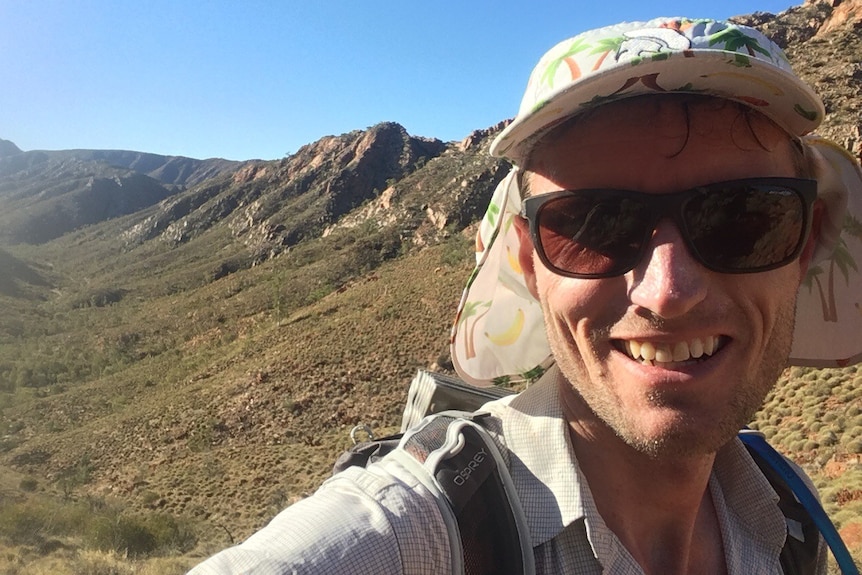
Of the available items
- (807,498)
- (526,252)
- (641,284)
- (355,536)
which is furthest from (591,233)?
(807,498)

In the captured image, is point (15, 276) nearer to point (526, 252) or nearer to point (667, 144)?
point (526, 252)

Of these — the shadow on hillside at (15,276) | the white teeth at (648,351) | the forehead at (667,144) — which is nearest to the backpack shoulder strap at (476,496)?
the white teeth at (648,351)

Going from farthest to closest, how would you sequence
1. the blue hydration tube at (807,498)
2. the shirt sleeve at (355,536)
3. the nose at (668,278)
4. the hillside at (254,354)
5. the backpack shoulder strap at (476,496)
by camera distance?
the hillside at (254,354)
the blue hydration tube at (807,498)
the nose at (668,278)
the backpack shoulder strap at (476,496)
the shirt sleeve at (355,536)

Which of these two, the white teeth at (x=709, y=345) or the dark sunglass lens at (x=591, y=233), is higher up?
the dark sunglass lens at (x=591, y=233)

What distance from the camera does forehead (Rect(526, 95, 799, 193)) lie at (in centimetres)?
117

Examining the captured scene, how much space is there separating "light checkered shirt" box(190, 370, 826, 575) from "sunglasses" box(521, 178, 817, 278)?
383 mm

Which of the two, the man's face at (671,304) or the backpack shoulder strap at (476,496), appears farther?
the man's face at (671,304)

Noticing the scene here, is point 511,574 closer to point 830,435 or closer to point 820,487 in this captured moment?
point 820,487

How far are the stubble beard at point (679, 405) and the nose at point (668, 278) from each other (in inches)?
6.9

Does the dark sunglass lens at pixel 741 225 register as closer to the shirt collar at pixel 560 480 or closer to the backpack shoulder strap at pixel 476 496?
the shirt collar at pixel 560 480

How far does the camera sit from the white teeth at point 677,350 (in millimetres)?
1145

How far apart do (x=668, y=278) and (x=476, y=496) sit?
567 millimetres

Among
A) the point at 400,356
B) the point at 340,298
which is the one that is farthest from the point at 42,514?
the point at 340,298

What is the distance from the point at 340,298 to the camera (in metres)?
35.2
